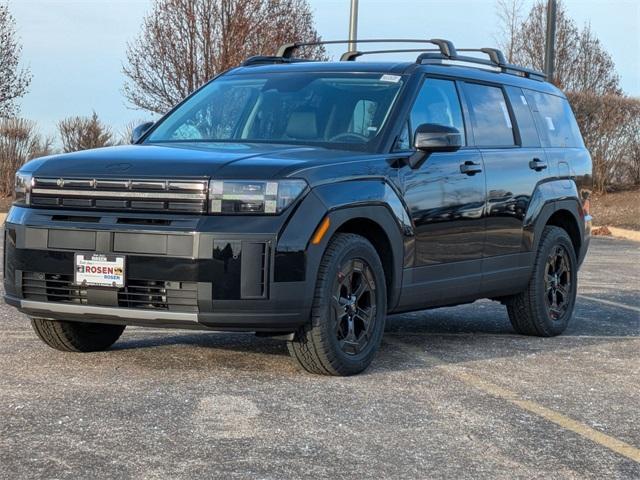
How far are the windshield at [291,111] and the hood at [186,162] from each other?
0.39 m

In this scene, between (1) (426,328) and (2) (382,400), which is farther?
(1) (426,328)

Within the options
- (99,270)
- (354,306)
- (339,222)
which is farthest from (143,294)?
(354,306)

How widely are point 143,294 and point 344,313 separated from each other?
117 centimetres

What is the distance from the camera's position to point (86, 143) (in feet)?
97.2

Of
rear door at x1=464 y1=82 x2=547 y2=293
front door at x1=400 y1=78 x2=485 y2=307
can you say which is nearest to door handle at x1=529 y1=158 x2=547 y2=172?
rear door at x1=464 y1=82 x2=547 y2=293

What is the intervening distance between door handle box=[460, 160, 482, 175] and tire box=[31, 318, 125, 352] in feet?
8.16

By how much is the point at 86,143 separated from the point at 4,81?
14.2ft

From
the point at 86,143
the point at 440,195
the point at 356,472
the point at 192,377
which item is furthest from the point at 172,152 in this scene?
the point at 86,143

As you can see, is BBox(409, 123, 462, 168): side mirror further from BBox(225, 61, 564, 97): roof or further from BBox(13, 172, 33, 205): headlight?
BBox(13, 172, 33, 205): headlight

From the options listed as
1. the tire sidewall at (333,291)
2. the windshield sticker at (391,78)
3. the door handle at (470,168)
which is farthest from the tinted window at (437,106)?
the tire sidewall at (333,291)

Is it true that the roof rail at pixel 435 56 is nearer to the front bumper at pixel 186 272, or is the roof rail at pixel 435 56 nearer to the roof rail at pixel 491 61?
the roof rail at pixel 491 61

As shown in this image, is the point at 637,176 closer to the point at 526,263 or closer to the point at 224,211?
the point at 526,263

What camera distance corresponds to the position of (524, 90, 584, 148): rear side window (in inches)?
390

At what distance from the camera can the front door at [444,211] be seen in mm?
7914
